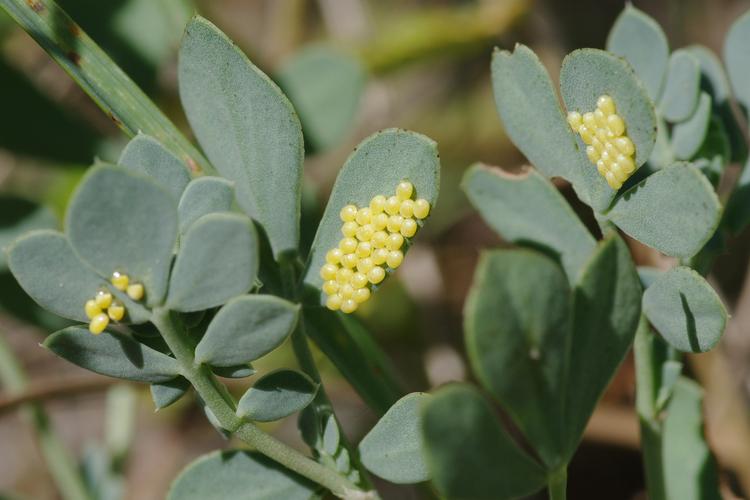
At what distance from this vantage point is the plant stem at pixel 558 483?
0.56 metres

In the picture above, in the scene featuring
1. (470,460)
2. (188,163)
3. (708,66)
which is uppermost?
(188,163)

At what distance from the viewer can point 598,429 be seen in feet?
4.42

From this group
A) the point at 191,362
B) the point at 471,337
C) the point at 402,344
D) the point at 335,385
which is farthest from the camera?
the point at 402,344

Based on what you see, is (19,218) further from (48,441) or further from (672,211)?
(672,211)

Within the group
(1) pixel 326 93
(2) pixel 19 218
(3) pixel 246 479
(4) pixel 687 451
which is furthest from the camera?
(1) pixel 326 93

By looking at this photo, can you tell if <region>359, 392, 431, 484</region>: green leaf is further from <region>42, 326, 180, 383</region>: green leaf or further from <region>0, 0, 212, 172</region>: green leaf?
<region>0, 0, 212, 172</region>: green leaf

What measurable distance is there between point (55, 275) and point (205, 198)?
0.36 feet

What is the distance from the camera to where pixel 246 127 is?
0.66 m

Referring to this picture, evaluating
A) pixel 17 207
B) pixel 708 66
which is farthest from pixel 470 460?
pixel 17 207

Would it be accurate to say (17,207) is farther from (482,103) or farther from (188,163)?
(482,103)

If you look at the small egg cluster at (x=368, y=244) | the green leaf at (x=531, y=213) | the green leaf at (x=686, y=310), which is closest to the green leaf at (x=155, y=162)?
the small egg cluster at (x=368, y=244)

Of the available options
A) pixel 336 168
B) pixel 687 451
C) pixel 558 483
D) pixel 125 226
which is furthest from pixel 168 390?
pixel 336 168

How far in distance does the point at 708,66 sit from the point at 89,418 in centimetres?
167

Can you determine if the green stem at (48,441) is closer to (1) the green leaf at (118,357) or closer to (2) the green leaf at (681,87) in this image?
(1) the green leaf at (118,357)
